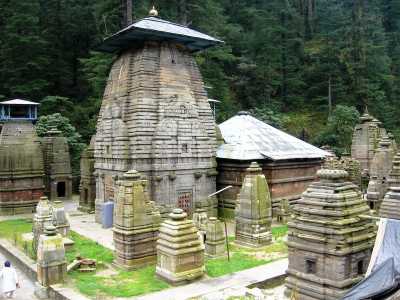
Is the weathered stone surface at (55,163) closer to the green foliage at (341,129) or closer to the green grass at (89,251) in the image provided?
the green grass at (89,251)

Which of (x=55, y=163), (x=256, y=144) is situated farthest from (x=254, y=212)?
(x=55, y=163)

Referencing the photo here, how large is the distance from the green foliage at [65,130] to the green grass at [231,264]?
2432 centimetres

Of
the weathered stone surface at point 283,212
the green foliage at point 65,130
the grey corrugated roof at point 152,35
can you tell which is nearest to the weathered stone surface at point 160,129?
the grey corrugated roof at point 152,35

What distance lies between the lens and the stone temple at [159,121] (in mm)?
20500

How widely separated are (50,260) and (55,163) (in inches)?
728

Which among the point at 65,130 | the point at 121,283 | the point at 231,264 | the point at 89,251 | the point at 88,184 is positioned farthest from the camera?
the point at 65,130

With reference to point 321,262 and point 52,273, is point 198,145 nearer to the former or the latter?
point 52,273

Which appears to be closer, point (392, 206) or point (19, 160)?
point (392, 206)

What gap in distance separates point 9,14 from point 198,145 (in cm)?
3387

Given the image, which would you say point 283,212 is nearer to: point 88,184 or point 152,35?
point 152,35

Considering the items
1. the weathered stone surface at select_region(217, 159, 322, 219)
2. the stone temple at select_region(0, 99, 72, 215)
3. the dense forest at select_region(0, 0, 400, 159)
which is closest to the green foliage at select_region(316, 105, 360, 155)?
A: the dense forest at select_region(0, 0, 400, 159)

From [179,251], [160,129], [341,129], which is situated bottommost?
[179,251]

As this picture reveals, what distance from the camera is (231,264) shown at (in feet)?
48.8

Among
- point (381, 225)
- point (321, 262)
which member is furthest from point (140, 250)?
point (381, 225)
